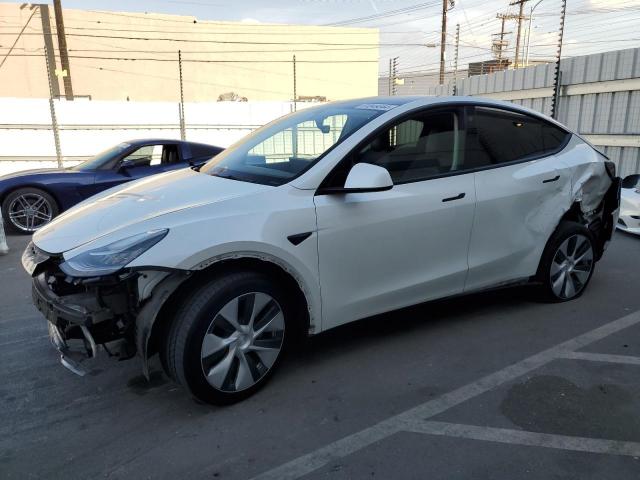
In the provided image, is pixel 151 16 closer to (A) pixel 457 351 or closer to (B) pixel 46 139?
(B) pixel 46 139

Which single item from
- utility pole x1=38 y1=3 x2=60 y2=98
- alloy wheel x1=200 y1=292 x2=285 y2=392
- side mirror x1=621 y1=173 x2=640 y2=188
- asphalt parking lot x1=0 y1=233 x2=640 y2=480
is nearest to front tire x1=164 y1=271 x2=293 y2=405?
alloy wheel x1=200 y1=292 x2=285 y2=392

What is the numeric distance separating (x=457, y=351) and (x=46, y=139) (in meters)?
12.6

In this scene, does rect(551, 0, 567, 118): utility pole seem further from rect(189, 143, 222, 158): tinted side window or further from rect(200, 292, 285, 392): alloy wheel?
rect(200, 292, 285, 392): alloy wheel

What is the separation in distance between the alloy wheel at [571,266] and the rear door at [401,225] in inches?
42.9

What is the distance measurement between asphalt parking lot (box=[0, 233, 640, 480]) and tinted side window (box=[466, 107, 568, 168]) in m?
1.28

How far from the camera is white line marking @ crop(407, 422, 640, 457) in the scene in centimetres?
249

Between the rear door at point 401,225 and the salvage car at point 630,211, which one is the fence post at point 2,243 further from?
the salvage car at point 630,211

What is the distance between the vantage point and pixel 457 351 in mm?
3525

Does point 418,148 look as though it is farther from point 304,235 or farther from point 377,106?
point 304,235

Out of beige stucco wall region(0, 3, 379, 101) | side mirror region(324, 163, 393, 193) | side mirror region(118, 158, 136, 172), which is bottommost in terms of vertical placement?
side mirror region(118, 158, 136, 172)

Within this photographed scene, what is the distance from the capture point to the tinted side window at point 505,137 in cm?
368

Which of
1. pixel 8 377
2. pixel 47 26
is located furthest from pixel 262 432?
pixel 47 26

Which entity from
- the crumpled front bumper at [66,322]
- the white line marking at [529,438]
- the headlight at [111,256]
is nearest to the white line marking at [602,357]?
the white line marking at [529,438]

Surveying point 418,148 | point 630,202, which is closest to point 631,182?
point 630,202
